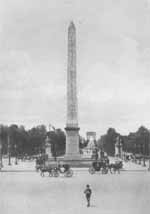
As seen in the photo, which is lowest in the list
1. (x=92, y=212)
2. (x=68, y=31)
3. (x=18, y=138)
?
(x=92, y=212)

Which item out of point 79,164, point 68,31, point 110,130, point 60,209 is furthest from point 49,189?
point 110,130

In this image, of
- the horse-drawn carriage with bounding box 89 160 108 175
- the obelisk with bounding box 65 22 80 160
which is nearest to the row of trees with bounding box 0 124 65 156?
the obelisk with bounding box 65 22 80 160

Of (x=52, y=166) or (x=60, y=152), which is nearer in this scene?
(x=52, y=166)

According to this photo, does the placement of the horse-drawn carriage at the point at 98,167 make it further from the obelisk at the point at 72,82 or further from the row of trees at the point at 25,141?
the row of trees at the point at 25,141

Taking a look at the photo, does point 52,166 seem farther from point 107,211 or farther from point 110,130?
point 110,130

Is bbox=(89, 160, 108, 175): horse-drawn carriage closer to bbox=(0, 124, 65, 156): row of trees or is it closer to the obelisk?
the obelisk

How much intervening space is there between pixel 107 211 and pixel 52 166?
17.6 m

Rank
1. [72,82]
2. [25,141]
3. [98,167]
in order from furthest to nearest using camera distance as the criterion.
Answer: [25,141], [72,82], [98,167]

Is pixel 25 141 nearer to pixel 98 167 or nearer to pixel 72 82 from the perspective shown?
pixel 72 82

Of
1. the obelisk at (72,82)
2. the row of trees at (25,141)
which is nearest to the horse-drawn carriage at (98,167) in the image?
the obelisk at (72,82)

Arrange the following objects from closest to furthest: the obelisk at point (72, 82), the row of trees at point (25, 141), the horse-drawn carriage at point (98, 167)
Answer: the horse-drawn carriage at point (98, 167), the obelisk at point (72, 82), the row of trees at point (25, 141)

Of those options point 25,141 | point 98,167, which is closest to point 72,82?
point 98,167

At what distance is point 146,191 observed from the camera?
65.8 feet

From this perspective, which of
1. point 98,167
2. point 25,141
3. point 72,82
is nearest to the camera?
point 98,167
